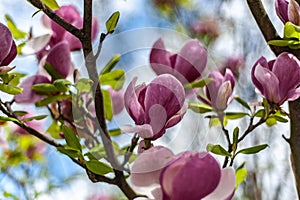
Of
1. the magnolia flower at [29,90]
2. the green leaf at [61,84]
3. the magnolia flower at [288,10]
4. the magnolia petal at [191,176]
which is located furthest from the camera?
the magnolia flower at [29,90]

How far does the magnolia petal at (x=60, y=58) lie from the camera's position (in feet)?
3.07

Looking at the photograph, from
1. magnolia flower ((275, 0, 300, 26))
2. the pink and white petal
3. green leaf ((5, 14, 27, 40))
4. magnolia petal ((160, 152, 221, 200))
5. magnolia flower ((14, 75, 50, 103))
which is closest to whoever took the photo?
magnolia petal ((160, 152, 221, 200))

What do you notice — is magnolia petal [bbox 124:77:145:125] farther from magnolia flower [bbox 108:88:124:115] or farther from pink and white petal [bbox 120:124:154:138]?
magnolia flower [bbox 108:88:124:115]

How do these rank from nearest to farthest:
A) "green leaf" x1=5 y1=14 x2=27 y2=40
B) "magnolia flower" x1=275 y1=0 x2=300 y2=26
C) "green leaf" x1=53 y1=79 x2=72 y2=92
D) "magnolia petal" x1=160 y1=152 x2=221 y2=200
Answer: "magnolia petal" x1=160 y1=152 x2=221 y2=200 → "magnolia flower" x1=275 y1=0 x2=300 y2=26 → "green leaf" x1=53 y1=79 x2=72 y2=92 → "green leaf" x1=5 y1=14 x2=27 y2=40

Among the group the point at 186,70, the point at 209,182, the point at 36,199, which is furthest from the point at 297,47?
the point at 36,199

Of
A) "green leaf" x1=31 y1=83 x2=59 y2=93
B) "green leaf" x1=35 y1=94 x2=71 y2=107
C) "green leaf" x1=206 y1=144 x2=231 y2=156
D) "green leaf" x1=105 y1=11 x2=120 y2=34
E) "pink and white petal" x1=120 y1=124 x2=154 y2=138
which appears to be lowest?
"green leaf" x1=35 y1=94 x2=71 y2=107

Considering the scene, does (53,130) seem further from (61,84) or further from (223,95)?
(223,95)

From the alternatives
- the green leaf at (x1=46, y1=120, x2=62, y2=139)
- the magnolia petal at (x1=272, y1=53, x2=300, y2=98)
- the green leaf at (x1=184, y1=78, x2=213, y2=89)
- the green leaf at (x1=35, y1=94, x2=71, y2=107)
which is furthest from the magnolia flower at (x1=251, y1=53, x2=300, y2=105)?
the green leaf at (x1=46, y1=120, x2=62, y2=139)

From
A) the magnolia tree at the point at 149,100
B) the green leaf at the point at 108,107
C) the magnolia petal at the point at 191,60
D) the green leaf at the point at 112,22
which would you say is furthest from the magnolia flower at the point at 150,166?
the green leaf at the point at 108,107

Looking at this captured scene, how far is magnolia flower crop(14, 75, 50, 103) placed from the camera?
95 centimetres

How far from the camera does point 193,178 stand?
20.4 inches

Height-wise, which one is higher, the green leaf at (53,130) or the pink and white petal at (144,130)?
the pink and white petal at (144,130)

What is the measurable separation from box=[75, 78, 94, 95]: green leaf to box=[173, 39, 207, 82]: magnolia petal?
0.48 feet

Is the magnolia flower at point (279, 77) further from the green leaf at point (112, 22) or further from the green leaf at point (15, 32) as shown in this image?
the green leaf at point (15, 32)
